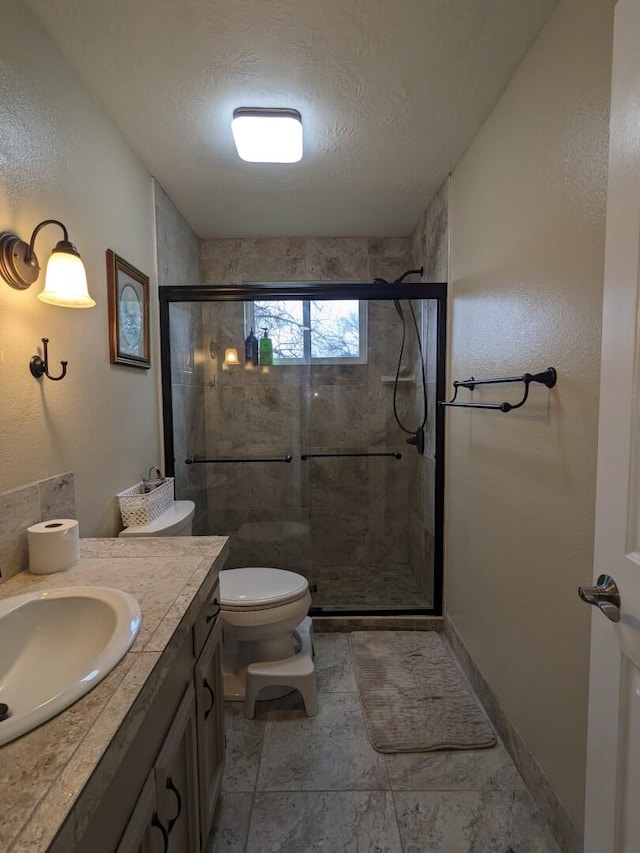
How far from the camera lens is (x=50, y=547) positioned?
41.9 inches

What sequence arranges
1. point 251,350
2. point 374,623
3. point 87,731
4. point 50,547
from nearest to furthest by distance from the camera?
point 87,731
point 50,547
point 374,623
point 251,350

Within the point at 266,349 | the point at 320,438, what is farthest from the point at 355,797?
the point at 266,349

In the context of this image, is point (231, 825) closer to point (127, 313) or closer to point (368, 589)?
point (368, 589)

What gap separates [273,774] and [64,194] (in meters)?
2.09

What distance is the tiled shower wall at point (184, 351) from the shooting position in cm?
226

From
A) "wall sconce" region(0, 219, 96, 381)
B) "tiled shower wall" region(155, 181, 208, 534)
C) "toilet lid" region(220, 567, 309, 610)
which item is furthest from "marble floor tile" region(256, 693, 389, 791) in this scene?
"wall sconce" region(0, 219, 96, 381)

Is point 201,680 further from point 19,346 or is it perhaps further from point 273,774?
point 19,346

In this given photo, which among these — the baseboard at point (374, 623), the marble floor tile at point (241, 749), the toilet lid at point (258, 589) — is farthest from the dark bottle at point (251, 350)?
the marble floor tile at point (241, 749)

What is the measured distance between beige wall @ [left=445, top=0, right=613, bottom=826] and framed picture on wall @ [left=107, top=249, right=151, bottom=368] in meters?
1.52

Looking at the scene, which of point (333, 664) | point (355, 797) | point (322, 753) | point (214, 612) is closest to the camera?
point (214, 612)

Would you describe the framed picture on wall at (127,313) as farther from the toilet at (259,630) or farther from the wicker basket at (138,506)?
the toilet at (259,630)

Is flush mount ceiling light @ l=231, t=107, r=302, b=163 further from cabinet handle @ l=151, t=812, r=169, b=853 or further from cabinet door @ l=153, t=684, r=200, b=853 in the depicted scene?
cabinet handle @ l=151, t=812, r=169, b=853

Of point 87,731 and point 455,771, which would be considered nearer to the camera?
→ point 87,731

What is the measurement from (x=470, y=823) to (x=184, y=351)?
245 cm
